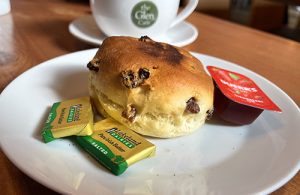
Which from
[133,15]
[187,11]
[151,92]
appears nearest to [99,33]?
[133,15]

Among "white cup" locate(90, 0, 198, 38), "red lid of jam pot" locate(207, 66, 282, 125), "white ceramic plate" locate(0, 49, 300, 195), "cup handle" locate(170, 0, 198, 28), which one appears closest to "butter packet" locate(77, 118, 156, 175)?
"white ceramic plate" locate(0, 49, 300, 195)

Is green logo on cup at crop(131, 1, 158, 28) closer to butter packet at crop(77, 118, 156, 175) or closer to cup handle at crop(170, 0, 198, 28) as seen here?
cup handle at crop(170, 0, 198, 28)

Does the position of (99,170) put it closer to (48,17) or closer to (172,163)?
(172,163)

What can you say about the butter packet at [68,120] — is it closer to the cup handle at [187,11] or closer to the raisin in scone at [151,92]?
the raisin in scone at [151,92]

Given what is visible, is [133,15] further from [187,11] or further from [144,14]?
[187,11]

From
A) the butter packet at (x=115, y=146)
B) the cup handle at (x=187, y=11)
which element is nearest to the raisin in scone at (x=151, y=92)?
the butter packet at (x=115, y=146)

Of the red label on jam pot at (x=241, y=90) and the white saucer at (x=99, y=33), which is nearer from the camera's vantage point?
the red label on jam pot at (x=241, y=90)
